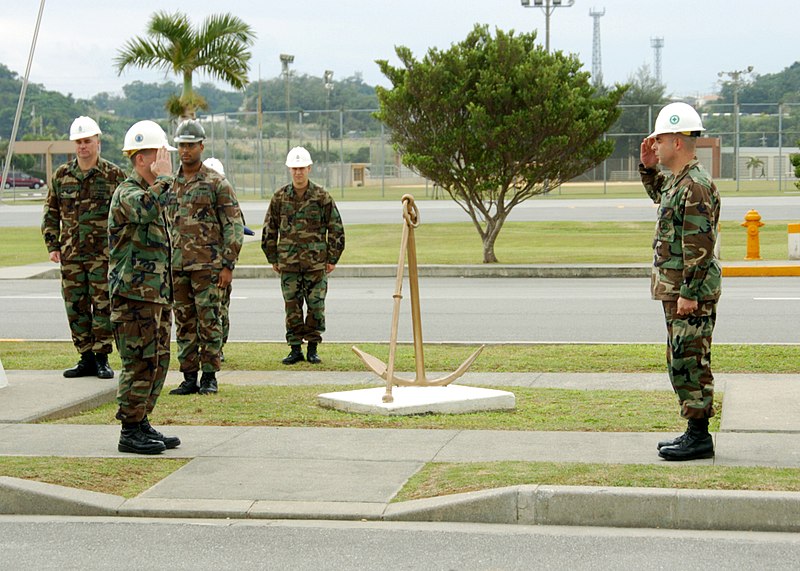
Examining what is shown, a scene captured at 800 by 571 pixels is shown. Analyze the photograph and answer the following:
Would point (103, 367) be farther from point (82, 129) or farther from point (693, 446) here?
point (693, 446)

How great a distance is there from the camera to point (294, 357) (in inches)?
484

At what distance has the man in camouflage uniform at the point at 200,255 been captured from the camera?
10.4 m

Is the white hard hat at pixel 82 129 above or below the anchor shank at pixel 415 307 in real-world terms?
above

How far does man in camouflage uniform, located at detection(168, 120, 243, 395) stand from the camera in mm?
10438

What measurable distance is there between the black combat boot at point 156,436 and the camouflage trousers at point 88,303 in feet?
9.24

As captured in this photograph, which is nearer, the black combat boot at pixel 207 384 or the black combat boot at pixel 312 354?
the black combat boot at pixel 207 384

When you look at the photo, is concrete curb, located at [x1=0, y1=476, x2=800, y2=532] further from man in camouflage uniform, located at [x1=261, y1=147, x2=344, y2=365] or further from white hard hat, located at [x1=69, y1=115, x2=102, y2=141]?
man in camouflage uniform, located at [x1=261, y1=147, x2=344, y2=365]

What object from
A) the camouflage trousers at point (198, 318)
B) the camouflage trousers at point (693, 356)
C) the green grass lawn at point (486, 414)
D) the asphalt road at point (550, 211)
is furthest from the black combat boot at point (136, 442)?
the asphalt road at point (550, 211)

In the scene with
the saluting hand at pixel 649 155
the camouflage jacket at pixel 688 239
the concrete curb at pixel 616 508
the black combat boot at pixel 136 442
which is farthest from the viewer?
the black combat boot at pixel 136 442

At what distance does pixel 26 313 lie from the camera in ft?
57.8

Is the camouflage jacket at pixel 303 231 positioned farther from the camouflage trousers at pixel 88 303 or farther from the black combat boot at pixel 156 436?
the black combat boot at pixel 156 436

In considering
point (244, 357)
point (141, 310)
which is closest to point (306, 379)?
point (244, 357)

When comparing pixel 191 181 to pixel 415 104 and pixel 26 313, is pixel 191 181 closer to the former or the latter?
pixel 26 313

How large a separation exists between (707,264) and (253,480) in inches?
110
